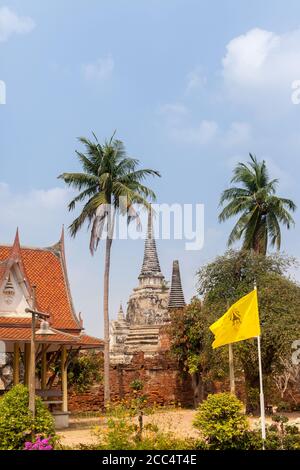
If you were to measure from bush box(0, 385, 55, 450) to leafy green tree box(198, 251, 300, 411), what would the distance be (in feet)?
37.0

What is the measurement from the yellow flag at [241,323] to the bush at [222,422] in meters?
1.35

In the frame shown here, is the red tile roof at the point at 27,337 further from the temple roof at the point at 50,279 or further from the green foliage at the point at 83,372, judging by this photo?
the green foliage at the point at 83,372

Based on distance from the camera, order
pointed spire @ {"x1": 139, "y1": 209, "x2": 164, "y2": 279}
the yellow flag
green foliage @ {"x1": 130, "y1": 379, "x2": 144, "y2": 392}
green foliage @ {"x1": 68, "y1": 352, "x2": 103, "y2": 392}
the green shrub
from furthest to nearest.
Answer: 1. pointed spire @ {"x1": 139, "y1": 209, "x2": 164, "y2": 279}
2. green foliage @ {"x1": 130, "y1": 379, "x2": 144, "y2": 392}
3. green foliage @ {"x1": 68, "y1": 352, "x2": 103, "y2": 392}
4. the green shrub
5. the yellow flag

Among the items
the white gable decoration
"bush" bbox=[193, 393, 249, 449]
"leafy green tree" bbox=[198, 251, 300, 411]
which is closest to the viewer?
"bush" bbox=[193, 393, 249, 449]

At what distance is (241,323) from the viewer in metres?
14.1

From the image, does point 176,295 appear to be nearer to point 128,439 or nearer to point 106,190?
point 106,190

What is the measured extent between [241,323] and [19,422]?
516cm

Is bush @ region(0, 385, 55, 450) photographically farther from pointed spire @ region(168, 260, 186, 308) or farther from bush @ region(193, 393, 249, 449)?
pointed spire @ region(168, 260, 186, 308)

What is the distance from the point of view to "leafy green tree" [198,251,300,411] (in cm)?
2326

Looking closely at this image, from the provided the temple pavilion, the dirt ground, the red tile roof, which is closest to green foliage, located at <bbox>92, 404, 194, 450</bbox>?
the dirt ground

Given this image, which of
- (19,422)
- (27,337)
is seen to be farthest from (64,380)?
(19,422)

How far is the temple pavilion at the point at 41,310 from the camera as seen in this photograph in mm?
19562
